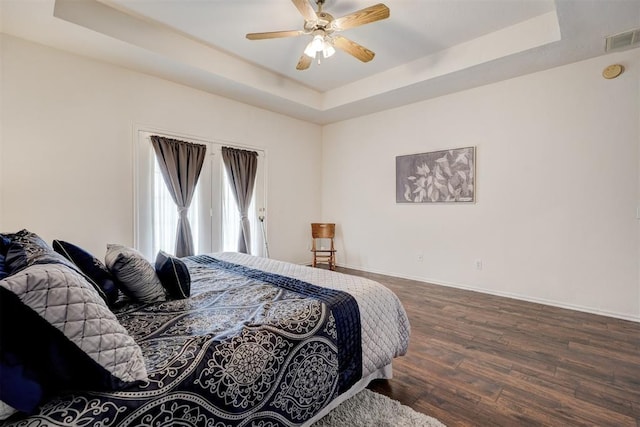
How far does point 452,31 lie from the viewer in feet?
10.3

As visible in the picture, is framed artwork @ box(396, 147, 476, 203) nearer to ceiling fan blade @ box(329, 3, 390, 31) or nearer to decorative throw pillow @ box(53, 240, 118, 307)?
ceiling fan blade @ box(329, 3, 390, 31)

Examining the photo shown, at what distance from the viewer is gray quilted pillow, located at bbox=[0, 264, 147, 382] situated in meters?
0.88

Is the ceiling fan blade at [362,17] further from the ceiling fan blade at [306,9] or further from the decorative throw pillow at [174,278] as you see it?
the decorative throw pillow at [174,278]

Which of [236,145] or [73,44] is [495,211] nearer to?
[236,145]

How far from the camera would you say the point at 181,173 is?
150 inches

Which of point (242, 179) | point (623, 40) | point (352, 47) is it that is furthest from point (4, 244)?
point (623, 40)

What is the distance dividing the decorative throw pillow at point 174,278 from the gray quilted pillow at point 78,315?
0.72 metres

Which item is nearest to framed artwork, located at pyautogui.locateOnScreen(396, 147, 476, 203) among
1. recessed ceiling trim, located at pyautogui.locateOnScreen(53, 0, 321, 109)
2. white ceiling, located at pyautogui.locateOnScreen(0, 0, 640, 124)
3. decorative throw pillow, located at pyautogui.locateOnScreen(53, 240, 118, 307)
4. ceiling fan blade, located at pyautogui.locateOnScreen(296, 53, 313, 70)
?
white ceiling, located at pyautogui.locateOnScreen(0, 0, 640, 124)

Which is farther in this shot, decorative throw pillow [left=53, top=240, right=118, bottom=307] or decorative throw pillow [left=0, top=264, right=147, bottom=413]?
decorative throw pillow [left=53, top=240, right=118, bottom=307]

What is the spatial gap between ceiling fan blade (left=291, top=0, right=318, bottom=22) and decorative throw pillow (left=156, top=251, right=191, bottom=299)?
207 cm

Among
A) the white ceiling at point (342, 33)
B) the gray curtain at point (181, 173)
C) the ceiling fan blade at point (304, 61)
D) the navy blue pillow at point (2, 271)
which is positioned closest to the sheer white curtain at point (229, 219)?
the gray curtain at point (181, 173)

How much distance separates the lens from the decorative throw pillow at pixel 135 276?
1.67 m

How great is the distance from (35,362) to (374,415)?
155cm

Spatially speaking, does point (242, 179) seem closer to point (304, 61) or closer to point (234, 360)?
point (304, 61)
